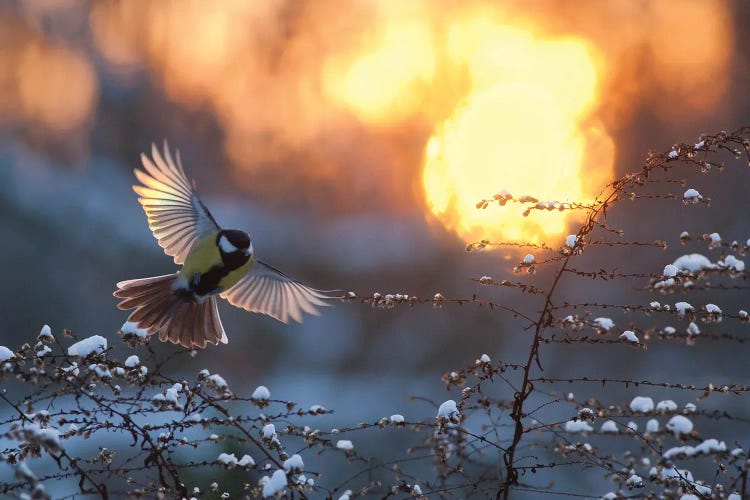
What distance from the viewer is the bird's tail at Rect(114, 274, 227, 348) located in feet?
12.5

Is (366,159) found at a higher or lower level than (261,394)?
higher

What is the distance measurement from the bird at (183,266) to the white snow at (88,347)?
173 centimetres

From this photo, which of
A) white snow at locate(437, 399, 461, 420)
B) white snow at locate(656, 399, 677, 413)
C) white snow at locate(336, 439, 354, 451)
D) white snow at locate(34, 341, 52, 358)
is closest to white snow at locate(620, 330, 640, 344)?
white snow at locate(656, 399, 677, 413)

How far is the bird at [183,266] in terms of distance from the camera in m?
3.74

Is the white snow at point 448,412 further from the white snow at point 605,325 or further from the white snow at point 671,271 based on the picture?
the white snow at point 671,271

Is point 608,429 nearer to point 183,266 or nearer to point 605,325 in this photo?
point 605,325

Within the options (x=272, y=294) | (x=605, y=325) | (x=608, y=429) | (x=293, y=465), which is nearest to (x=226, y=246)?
(x=272, y=294)

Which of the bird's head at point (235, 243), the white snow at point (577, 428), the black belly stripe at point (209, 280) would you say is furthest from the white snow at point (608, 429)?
the black belly stripe at point (209, 280)

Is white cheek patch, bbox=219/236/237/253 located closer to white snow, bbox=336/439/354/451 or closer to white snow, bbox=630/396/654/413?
white snow, bbox=336/439/354/451

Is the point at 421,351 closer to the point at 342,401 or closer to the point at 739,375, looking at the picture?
the point at 342,401

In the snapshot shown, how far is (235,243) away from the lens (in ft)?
11.8

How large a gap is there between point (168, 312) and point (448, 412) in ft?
7.72

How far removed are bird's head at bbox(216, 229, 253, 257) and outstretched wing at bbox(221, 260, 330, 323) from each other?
0.65 metres

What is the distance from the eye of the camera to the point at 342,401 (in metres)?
8.37
